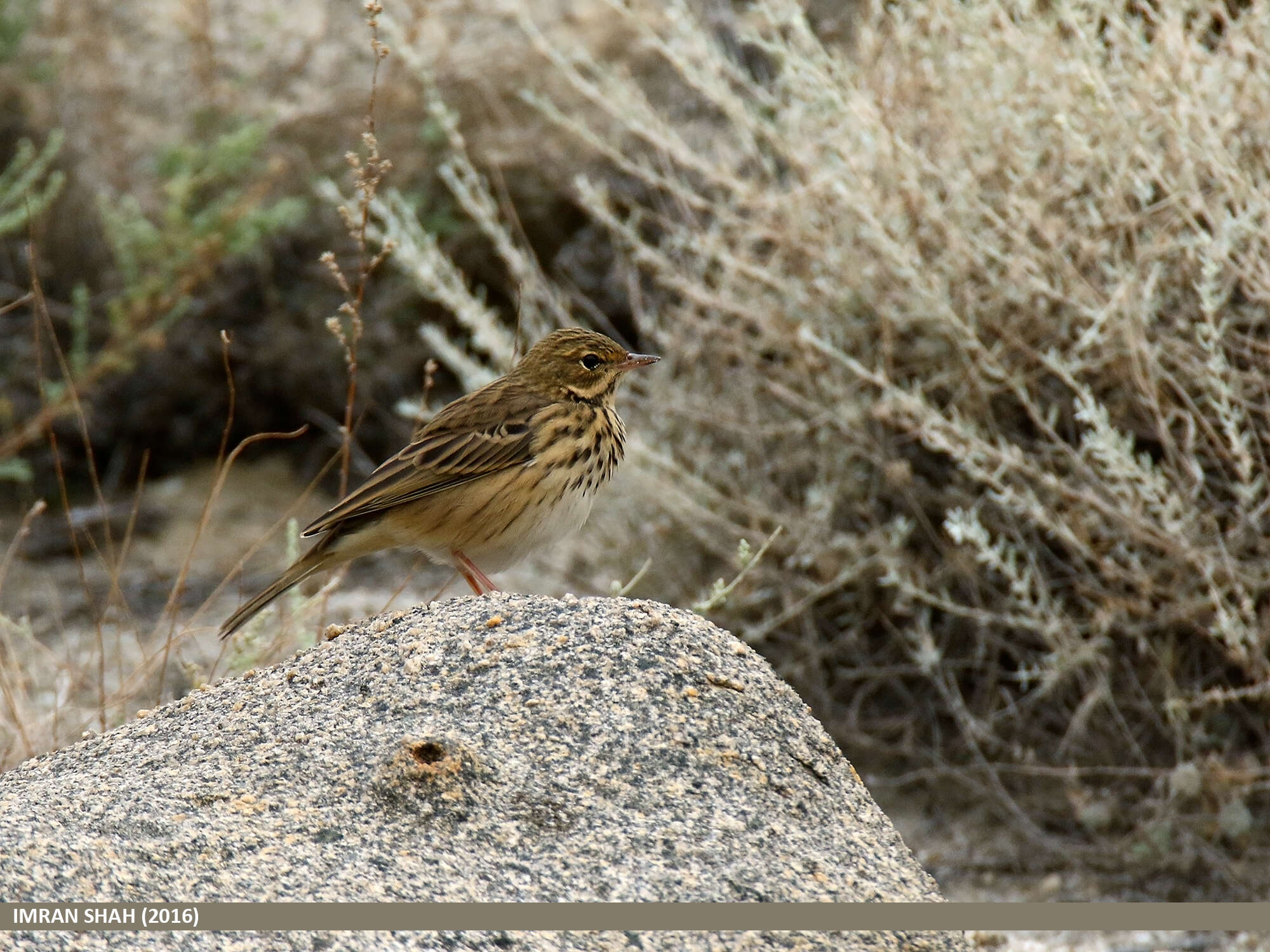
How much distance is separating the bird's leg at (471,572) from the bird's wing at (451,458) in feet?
0.68

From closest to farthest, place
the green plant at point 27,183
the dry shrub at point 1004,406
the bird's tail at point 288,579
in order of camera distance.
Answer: the bird's tail at point 288,579
the dry shrub at point 1004,406
the green plant at point 27,183

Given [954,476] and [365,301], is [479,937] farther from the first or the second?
[365,301]

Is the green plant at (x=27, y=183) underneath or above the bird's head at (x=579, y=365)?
underneath

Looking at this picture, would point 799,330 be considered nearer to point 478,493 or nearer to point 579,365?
point 579,365

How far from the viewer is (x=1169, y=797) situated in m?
5.55

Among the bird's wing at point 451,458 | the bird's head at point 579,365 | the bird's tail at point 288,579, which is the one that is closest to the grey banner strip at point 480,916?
the bird's tail at point 288,579

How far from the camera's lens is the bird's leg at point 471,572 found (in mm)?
4633

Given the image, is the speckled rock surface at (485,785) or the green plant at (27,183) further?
the green plant at (27,183)

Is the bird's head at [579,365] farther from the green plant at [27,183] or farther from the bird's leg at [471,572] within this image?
the green plant at [27,183]

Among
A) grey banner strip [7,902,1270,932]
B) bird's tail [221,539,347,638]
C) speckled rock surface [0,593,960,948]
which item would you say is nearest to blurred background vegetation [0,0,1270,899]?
bird's tail [221,539,347,638]

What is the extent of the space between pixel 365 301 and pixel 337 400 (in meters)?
0.61

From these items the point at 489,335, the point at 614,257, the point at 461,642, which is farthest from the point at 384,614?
the point at 614,257

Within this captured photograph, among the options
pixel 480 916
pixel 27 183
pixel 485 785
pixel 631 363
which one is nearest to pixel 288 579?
pixel 631 363

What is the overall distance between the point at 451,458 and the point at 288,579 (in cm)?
58
